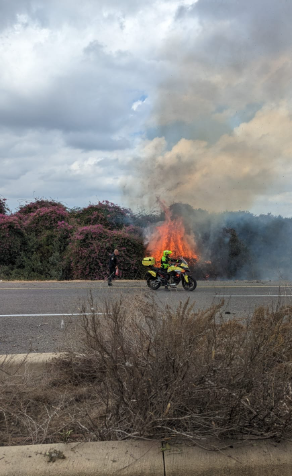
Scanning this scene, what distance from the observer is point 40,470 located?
226 cm

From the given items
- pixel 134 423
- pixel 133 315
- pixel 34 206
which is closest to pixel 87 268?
pixel 34 206

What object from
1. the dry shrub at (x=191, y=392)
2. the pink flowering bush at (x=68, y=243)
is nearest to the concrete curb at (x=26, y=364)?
the dry shrub at (x=191, y=392)

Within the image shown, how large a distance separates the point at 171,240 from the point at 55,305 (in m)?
8.90

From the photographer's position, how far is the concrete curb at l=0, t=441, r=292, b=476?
2270mm

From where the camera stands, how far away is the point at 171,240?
1788 cm

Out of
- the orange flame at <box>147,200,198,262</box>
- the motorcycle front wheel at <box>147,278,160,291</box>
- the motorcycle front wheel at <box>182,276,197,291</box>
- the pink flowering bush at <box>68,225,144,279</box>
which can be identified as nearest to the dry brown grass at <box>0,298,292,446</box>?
the motorcycle front wheel at <box>182,276,197,291</box>

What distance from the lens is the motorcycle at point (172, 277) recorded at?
42.4ft

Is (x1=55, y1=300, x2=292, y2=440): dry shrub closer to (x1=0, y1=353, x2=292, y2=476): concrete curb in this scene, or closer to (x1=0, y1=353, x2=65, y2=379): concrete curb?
(x1=0, y1=353, x2=292, y2=476): concrete curb

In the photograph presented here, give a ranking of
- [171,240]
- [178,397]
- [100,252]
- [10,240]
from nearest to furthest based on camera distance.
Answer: [178,397] < [171,240] < [100,252] < [10,240]

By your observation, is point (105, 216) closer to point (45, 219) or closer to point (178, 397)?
point (45, 219)

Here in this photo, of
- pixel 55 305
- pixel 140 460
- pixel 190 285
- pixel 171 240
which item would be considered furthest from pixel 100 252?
pixel 140 460

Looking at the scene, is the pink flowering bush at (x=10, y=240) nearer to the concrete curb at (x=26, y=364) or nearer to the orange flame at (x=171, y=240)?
the orange flame at (x=171, y=240)

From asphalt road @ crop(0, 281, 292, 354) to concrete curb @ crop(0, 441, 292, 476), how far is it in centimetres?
127

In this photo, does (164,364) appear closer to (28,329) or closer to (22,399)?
(22,399)
